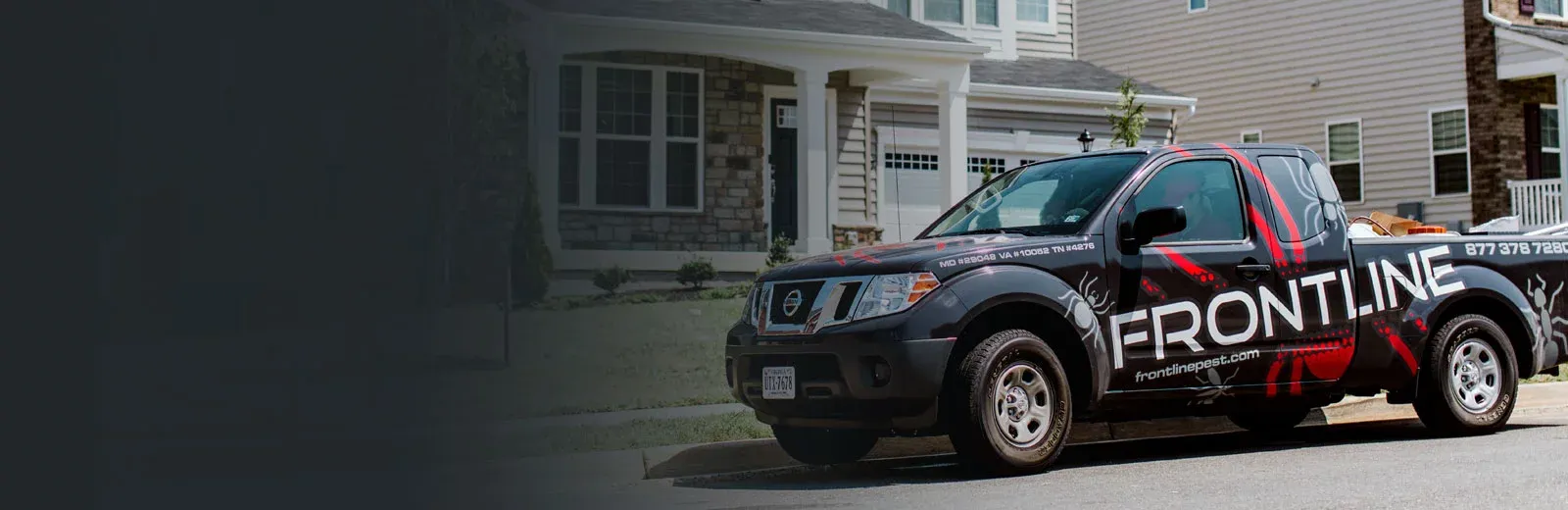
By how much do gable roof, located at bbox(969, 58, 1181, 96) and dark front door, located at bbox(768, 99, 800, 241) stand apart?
333cm

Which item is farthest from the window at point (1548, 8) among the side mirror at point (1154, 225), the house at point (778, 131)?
the side mirror at point (1154, 225)

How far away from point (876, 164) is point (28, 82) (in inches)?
767

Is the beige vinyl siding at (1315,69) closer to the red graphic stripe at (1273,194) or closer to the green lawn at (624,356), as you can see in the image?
the green lawn at (624,356)

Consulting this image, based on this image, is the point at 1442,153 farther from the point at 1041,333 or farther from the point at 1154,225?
the point at 1041,333

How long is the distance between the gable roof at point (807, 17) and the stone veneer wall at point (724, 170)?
758 millimetres

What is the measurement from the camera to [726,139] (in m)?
18.5

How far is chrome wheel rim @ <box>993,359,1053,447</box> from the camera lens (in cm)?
714

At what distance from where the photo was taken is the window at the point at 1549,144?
76.6 ft

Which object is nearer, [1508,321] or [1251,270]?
[1251,270]

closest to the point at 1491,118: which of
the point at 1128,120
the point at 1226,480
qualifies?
the point at 1128,120

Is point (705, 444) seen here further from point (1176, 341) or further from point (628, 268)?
point (628, 268)

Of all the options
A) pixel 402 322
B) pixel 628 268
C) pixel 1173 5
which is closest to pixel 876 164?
pixel 628 268

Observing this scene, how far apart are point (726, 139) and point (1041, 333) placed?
37.0ft

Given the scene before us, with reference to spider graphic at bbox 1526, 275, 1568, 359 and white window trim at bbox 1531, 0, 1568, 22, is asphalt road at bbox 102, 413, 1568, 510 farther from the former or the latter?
white window trim at bbox 1531, 0, 1568, 22
